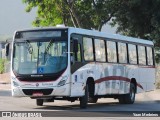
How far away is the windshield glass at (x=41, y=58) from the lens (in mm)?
21453

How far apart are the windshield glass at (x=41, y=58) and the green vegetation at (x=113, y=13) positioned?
1836 cm

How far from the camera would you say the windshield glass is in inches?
845

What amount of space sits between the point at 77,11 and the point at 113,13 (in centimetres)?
254

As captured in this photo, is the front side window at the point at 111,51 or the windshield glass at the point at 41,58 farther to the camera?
the front side window at the point at 111,51

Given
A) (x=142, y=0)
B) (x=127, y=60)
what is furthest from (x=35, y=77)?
(x=142, y=0)

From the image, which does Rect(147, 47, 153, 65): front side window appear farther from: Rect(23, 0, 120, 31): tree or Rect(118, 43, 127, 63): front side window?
Rect(23, 0, 120, 31): tree

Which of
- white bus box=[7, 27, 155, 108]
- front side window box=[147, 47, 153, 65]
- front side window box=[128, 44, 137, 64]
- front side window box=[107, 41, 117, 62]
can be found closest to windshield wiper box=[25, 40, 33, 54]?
white bus box=[7, 27, 155, 108]

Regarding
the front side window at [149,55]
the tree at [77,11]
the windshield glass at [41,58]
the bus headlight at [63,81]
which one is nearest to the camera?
the bus headlight at [63,81]

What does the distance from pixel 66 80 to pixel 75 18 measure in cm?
1993

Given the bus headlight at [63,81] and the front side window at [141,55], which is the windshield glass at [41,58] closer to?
the bus headlight at [63,81]

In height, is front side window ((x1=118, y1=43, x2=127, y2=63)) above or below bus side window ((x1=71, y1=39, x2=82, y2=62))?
above

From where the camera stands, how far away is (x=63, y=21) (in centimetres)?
4397

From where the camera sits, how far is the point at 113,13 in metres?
40.8

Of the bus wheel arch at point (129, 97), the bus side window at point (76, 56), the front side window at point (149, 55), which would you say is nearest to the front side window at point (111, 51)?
the bus wheel arch at point (129, 97)
